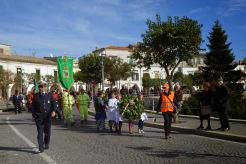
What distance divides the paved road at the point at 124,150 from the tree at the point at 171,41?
7.31 m

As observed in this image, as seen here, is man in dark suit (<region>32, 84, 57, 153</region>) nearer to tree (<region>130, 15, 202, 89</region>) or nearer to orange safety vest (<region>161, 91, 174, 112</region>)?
orange safety vest (<region>161, 91, 174, 112</region>)

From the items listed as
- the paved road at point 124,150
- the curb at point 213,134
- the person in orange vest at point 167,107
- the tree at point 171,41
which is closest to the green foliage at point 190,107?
the tree at point 171,41

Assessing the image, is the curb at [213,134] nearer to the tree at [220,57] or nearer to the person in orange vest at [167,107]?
the person in orange vest at [167,107]

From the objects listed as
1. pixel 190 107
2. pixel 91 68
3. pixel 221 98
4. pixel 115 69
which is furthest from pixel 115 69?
pixel 221 98

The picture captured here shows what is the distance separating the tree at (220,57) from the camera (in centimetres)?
5712

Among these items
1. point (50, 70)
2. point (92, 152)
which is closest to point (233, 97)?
point (92, 152)

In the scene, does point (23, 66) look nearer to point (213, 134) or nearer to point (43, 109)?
point (213, 134)

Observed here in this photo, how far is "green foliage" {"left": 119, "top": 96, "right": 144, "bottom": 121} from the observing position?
14.6 metres

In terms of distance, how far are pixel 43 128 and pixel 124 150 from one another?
86.5 inches

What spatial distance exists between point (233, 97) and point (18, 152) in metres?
12.7

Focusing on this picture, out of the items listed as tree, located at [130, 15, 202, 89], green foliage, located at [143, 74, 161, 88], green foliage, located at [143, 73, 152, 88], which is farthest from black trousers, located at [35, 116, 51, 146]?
green foliage, located at [143, 73, 152, 88]

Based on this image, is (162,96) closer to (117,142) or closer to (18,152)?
(117,142)

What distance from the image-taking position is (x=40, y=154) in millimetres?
10430

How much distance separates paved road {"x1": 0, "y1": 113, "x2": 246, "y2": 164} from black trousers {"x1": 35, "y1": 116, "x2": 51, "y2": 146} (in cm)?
32
